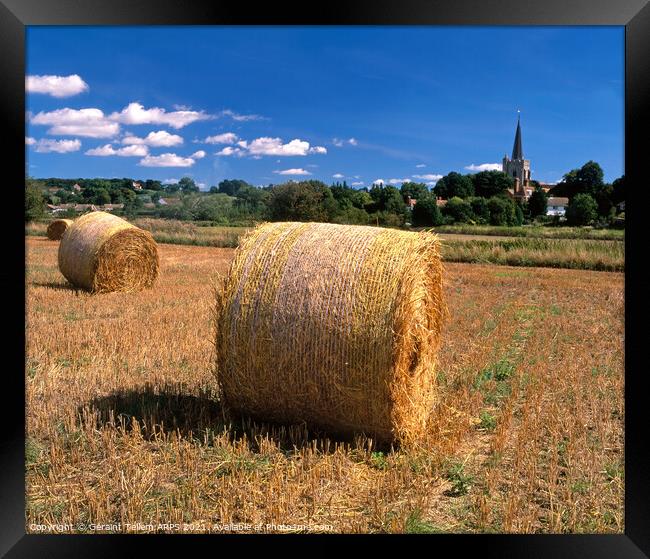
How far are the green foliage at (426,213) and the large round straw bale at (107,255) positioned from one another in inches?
703

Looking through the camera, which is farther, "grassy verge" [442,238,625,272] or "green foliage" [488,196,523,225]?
"green foliage" [488,196,523,225]

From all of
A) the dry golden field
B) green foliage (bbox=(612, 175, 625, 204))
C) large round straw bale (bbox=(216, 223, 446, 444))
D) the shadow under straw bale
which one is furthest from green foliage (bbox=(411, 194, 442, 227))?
large round straw bale (bbox=(216, 223, 446, 444))

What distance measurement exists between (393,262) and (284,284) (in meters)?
0.95

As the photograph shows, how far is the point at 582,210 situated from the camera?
25.3 m

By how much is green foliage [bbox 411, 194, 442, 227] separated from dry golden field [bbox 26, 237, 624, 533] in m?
21.3

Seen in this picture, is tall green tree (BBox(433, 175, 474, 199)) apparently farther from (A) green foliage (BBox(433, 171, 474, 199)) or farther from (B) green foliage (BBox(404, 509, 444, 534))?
(B) green foliage (BBox(404, 509, 444, 534))

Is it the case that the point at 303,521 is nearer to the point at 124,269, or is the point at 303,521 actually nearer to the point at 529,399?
the point at 529,399

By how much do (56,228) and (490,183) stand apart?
25592 mm

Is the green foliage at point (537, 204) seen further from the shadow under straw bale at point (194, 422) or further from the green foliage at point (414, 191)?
the shadow under straw bale at point (194, 422)

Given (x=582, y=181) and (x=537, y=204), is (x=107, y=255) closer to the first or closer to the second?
(x=582, y=181)

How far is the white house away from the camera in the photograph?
29506mm
